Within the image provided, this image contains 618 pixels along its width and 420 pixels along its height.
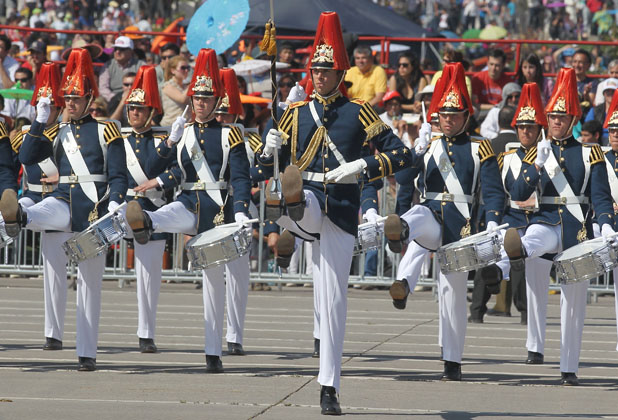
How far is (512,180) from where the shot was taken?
11273 mm

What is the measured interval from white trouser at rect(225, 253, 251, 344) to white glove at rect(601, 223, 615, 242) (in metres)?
3.21

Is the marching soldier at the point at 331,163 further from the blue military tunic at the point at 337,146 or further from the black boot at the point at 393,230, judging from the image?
the black boot at the point at 393,230

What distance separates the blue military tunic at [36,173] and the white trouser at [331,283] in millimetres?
3053

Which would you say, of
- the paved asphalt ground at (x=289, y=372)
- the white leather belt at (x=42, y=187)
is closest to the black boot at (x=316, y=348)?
the paved asphalt ground at (x=289, y=372)

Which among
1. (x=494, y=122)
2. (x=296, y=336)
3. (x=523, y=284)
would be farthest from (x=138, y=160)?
(x=494, y=122)

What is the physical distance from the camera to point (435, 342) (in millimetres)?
12633

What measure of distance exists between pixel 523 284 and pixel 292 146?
6.27 meters

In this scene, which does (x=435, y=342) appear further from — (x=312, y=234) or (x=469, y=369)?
(x=312, y=234)

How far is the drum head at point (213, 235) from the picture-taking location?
9.91 metres

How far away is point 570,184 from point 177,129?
10.2ft

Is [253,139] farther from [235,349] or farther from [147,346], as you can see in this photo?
[147,346]

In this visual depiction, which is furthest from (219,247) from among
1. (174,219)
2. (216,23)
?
(216,23)

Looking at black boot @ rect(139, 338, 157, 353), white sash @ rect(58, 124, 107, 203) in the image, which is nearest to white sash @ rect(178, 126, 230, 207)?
white sash @ rect(58, 124, 107, 203)

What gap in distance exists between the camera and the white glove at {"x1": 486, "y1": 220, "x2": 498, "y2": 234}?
10.1m
